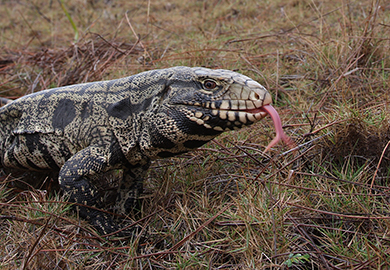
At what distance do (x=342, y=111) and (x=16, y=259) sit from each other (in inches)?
119

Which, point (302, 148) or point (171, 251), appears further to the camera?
point (302, 148)

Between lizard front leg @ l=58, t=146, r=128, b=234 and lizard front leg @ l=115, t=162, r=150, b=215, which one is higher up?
lizard front leg @ l=58, t=146, r=128, b=234

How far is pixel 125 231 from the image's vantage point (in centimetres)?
307

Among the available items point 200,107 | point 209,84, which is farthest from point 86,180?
point 209,84

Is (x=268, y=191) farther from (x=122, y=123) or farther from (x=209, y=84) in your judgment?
(x=122, y=123)

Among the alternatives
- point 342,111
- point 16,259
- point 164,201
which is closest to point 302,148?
point 342,111

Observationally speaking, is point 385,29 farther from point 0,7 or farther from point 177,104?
point 0,7

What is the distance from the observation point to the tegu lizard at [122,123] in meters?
2.57

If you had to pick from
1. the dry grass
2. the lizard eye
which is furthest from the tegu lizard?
the dry grass

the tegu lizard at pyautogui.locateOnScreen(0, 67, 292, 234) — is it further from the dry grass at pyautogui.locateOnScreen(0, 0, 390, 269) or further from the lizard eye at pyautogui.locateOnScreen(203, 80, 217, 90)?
the dry grass at pyautogui.locateOnScreen(0, 0, 390, 269)

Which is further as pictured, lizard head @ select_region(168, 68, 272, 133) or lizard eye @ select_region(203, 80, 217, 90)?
lizard eye @ select_region(203, 80, 217, 90)

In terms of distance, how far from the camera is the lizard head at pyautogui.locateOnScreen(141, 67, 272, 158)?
2.51 m

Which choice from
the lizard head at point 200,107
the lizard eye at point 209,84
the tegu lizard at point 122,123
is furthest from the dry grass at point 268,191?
the lizard eye at point 209,84

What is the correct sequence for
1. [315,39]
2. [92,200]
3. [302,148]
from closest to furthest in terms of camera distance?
[92,200]
[302,148]
[315,39]
